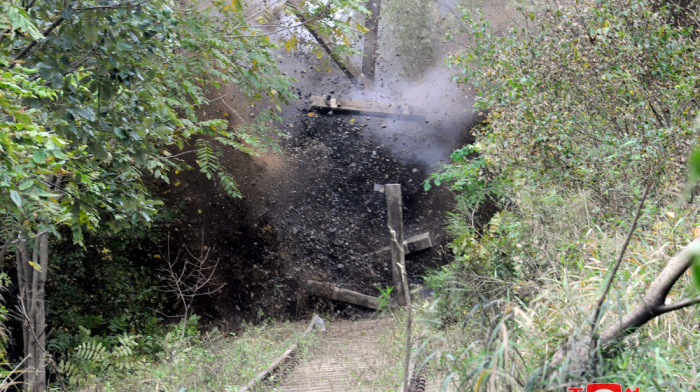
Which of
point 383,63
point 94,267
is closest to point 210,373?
point 94,267

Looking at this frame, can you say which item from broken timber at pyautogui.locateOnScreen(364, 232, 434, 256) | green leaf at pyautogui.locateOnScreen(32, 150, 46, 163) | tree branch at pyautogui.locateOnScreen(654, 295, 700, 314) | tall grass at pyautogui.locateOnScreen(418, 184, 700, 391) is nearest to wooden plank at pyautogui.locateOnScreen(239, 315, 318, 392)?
tall grass at pyautogui.locateOnScreen(418, 184, 700, 391)

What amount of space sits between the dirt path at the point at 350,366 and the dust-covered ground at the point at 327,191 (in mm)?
1821

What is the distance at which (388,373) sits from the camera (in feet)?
15.4

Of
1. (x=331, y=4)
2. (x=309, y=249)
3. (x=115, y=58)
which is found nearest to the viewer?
(x=115, y=58)

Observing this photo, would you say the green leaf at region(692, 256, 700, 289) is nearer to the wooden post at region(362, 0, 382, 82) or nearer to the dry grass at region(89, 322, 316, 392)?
the dry grass at region(89, 322, 316, 392)

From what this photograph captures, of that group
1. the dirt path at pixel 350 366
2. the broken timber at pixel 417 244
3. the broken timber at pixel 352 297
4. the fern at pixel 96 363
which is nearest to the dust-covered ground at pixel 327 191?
the broken timber at pixel 352 297

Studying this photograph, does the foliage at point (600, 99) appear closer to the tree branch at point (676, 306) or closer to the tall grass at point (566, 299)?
the tall grass at point (566, 299)

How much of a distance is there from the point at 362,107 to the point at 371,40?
1.72m

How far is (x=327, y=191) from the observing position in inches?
389

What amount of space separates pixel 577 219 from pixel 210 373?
4.44 meters

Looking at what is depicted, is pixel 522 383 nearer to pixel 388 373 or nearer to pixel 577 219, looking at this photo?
pixel 388 373

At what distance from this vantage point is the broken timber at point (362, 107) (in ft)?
34.3

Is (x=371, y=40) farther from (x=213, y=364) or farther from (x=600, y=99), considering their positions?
(x=213, y=364)

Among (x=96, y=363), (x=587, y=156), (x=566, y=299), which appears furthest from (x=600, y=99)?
(x=96, y=363)
